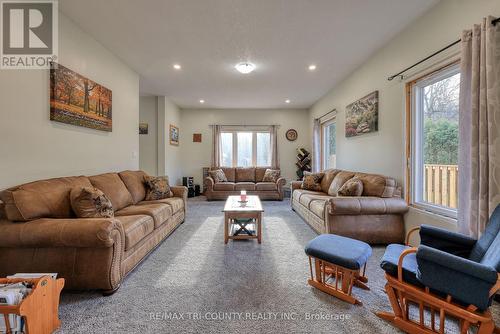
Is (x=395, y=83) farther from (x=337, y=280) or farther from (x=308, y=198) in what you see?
(x=337, y=280)

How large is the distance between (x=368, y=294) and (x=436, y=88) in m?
2.38

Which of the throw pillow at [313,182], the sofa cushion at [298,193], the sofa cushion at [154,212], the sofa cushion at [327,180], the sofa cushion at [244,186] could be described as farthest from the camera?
the sofa cushion at [244,186]

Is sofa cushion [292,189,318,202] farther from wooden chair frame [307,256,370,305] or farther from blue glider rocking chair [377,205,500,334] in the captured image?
blue glider rocking chair [377,205,500,334]

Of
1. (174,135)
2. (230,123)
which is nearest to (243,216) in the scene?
(174,135)

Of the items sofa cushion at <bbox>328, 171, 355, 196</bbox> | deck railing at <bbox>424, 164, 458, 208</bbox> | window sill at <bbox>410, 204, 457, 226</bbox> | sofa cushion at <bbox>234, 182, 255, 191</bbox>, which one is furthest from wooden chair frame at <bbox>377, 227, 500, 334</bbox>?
sofa cushion at <bbox>234, 182, 255, 191</bbox>

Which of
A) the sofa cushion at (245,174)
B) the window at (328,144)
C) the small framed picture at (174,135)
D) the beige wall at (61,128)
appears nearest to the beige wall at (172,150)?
the small framed picture at (174,135)

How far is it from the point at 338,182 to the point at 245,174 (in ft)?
10.6

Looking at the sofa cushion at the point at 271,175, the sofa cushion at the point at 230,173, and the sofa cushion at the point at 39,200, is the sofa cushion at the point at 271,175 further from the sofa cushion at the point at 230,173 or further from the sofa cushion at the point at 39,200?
the sofa cushion at the point at 39,200

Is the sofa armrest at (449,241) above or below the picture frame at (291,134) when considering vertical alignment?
below

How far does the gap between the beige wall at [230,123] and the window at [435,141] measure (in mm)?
4415

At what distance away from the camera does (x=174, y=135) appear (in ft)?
21.0

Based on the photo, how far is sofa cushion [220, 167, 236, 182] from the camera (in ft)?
21.9

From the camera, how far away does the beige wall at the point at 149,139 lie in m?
5.73

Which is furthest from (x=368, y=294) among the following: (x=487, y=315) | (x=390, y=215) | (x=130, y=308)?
(x=130, y=308)
